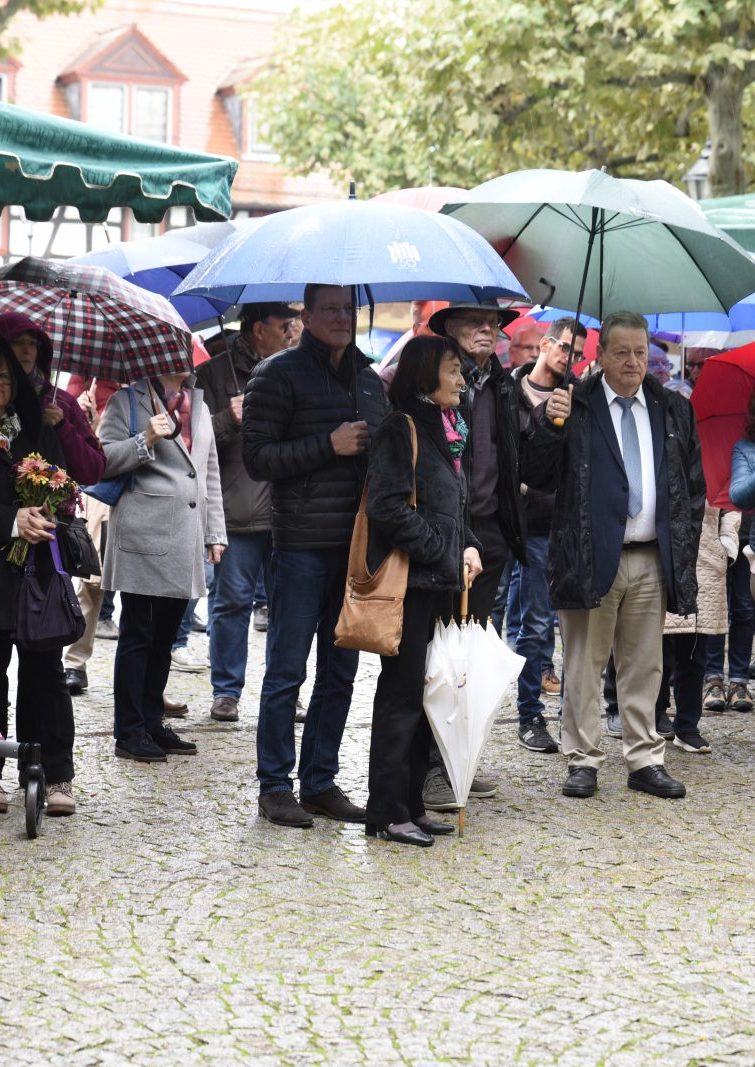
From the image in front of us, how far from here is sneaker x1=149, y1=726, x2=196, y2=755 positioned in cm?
806

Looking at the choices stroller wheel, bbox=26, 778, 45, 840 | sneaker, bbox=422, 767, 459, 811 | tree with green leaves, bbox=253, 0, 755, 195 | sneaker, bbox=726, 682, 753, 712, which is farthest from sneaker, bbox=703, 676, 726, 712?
tree with green leaves, bbox=253, 0, 755, 195

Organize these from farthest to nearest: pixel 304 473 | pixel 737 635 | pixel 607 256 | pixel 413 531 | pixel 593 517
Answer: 1. pixel 737 635
2. pixel 607 256
3. pixel 593 517
4. pixel 304 473
5. pixel 413 531

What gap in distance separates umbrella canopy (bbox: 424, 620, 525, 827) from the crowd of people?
77 millimetres

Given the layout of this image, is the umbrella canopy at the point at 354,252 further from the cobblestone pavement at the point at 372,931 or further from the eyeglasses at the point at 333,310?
the cobblestone pavement at the point at 372,931

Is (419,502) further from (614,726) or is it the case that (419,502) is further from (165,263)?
(165,263)

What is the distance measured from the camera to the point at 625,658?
24.8ft

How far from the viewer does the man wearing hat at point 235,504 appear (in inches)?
338

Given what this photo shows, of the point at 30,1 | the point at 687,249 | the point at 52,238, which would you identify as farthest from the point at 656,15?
the point at 52,238

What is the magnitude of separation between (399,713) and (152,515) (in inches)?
77.1

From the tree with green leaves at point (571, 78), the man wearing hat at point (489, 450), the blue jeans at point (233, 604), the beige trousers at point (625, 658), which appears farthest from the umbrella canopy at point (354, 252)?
the tree with green leaves at point (571, 78)

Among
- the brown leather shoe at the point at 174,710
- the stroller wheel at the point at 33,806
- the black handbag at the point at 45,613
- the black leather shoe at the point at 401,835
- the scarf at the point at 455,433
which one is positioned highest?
the scarf at the point at 455,433

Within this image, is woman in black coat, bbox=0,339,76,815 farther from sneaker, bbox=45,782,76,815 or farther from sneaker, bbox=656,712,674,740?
sneaker, bbox=656,712,674,740

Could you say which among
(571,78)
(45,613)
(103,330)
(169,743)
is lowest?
(169,743)

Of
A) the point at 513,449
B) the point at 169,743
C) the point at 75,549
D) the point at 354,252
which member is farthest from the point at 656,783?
the point at 354,252
